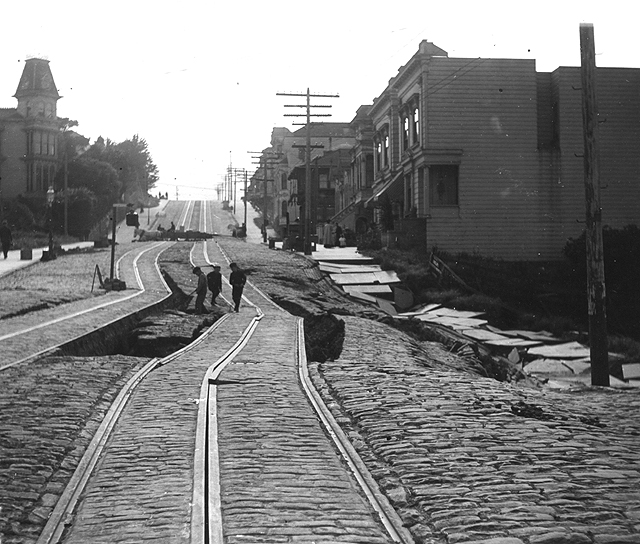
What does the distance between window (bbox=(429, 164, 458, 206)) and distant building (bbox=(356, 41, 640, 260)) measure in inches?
1.9

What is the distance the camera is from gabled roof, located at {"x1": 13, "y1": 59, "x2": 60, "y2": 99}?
80125mm

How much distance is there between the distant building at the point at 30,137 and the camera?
79.1 metres

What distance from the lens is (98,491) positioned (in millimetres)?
6363

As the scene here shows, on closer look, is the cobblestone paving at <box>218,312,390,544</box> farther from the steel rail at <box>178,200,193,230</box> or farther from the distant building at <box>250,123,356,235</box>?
the steel rail at <box>178,200,193,230</box>

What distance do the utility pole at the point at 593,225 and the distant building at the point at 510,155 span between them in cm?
2517

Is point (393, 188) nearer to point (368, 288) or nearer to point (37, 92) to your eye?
point (368, 288)

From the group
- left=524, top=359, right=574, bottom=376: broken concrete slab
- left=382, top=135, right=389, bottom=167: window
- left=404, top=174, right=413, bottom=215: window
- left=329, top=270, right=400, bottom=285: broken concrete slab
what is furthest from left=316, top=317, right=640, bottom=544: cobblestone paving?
left=382, top=135, right=389, bottom=167: window

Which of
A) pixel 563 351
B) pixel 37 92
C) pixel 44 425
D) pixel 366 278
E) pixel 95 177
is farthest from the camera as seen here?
pixel 95 177

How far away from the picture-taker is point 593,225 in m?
16.4

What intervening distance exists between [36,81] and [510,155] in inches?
2116

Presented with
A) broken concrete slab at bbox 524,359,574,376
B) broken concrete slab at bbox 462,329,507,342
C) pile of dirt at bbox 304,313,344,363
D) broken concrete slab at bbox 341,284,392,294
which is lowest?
broken concrete slab at bbox 524,359,574,376

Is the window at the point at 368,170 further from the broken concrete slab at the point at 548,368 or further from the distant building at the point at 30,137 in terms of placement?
the broken concrete slab at the point at 548,368

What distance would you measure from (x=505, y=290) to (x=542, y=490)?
28977mm

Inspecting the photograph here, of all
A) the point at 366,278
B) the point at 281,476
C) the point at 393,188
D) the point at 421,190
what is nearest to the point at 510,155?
the point at 421,190
